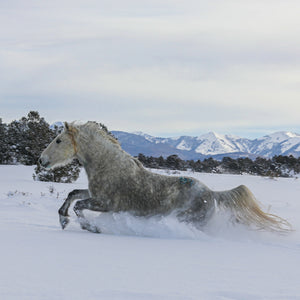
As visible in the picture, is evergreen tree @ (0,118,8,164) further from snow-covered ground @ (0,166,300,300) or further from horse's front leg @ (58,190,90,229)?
snow-covered ground @ (0,166,300,300)

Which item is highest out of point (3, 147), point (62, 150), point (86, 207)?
point (3, 147)

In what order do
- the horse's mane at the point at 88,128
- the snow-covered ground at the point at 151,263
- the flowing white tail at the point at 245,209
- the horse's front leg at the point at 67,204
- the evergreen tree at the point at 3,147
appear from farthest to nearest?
the evergreen tree at the point at 3,147, the horse's mane at the point at 88,128, the horse's front leg at the point at 67,204, the flowing white tail at the point at 245,209, the snow-covered ground at the point at 151,263

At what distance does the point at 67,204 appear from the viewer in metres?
5.09

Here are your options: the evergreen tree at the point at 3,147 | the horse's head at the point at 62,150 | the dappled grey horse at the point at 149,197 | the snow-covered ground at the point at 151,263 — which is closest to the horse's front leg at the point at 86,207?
the dappled grey horse at the point at 149,197

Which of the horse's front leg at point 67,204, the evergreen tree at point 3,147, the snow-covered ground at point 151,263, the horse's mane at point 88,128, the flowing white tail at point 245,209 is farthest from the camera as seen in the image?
the evergreen tree at point 3,147

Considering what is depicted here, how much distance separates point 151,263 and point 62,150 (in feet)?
9.51

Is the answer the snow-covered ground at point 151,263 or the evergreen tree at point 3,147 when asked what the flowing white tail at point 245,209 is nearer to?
the snow-covered ground at point 151,263

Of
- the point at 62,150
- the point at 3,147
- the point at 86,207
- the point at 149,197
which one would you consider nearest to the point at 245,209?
the point at 149,197

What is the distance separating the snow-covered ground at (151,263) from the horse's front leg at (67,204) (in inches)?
10.3

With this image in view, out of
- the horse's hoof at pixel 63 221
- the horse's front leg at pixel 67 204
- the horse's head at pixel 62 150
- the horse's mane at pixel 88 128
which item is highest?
the horse's mane at pixel 88 128

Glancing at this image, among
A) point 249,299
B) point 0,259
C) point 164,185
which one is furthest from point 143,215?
point 249,299

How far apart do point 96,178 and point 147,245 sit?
5.16 ft

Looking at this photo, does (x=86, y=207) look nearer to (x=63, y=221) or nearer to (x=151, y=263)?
(x=63, y=221)

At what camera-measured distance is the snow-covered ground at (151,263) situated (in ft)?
6.90
